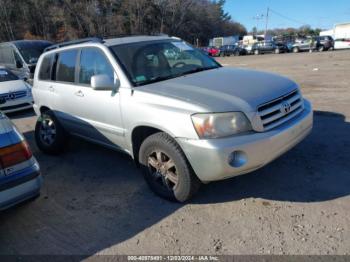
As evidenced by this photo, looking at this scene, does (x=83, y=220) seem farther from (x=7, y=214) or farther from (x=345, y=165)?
(x=345, y=165)

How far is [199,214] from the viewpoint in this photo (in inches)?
136

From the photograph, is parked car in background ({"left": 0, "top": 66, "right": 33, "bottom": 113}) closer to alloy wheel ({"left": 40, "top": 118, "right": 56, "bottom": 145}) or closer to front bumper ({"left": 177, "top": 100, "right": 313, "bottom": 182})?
alloy wheel ({"left": 40, "top": 118, "right": 56, "bottom": 145})

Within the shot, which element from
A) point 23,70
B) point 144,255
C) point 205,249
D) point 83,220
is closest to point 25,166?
point 83,220

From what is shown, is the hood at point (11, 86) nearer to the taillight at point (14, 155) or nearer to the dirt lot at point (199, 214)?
the dirt lot at point (199, 214)

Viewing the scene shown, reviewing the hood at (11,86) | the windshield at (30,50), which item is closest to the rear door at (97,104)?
the hood at (11,86)

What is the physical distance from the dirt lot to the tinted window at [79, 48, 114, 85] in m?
1.36

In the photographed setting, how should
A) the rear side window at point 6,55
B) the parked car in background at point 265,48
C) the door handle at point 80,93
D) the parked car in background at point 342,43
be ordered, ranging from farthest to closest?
→ the parked car in background at point 265,48, the parked car in background at point 342,43, the rear side window at point 6,55, the door handle at point 80,93

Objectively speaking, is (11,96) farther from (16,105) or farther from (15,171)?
(15,171)

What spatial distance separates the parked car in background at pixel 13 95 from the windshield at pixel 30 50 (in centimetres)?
292

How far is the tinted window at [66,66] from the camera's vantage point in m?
4.79

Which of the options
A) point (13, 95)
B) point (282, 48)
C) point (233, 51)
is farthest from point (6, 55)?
point (233, 51)

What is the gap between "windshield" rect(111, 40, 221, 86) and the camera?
4008mm

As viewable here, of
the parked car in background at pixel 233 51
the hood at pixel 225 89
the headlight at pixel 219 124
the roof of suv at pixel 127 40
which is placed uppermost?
the roof of suv at pixel 127 40

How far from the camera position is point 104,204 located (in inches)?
152
